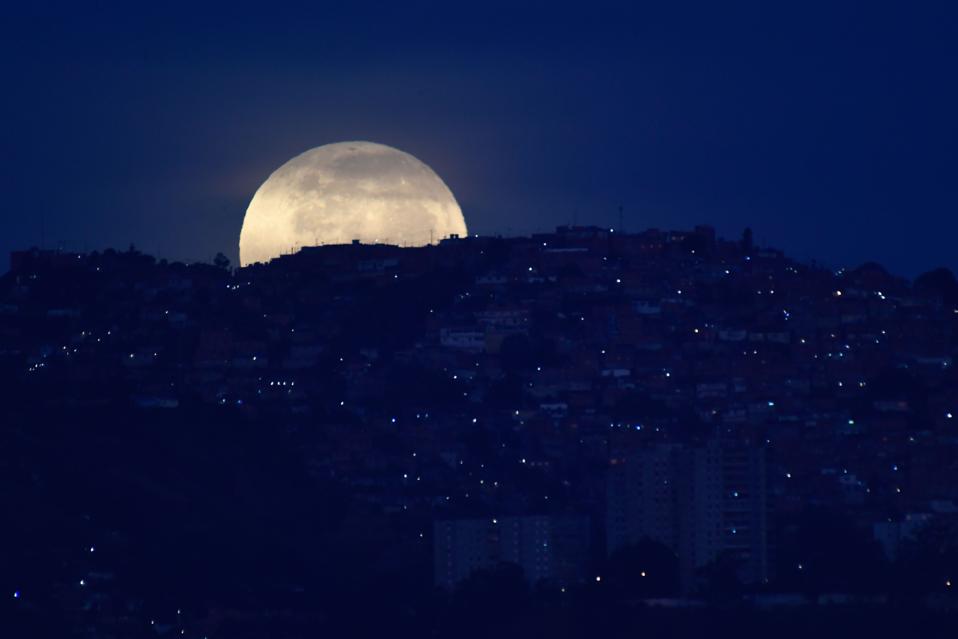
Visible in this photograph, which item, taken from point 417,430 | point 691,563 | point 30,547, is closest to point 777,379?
point 417,430

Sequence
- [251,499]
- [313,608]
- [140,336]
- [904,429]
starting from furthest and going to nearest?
[140,336]
[904,429]
[251,499]
[313,608]

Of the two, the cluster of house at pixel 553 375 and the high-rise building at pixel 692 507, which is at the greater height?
the cluster of house at pixel 553 375

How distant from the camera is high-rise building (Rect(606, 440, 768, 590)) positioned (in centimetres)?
4938

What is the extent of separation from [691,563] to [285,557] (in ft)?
17.0

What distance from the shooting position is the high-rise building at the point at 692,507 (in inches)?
1944

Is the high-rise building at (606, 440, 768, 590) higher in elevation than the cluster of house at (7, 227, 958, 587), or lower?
lower

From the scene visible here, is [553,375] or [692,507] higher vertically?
[553,375]

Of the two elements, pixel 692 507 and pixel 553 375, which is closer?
pixel 692 507

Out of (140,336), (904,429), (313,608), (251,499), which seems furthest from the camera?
(140,336)

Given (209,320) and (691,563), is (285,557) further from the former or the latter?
(209,320)

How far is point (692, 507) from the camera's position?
49.7 m

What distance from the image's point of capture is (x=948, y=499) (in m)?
52.9

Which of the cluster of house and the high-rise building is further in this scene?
the cluster of house

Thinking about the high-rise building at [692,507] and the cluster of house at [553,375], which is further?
the cluster of house at [553,375]
